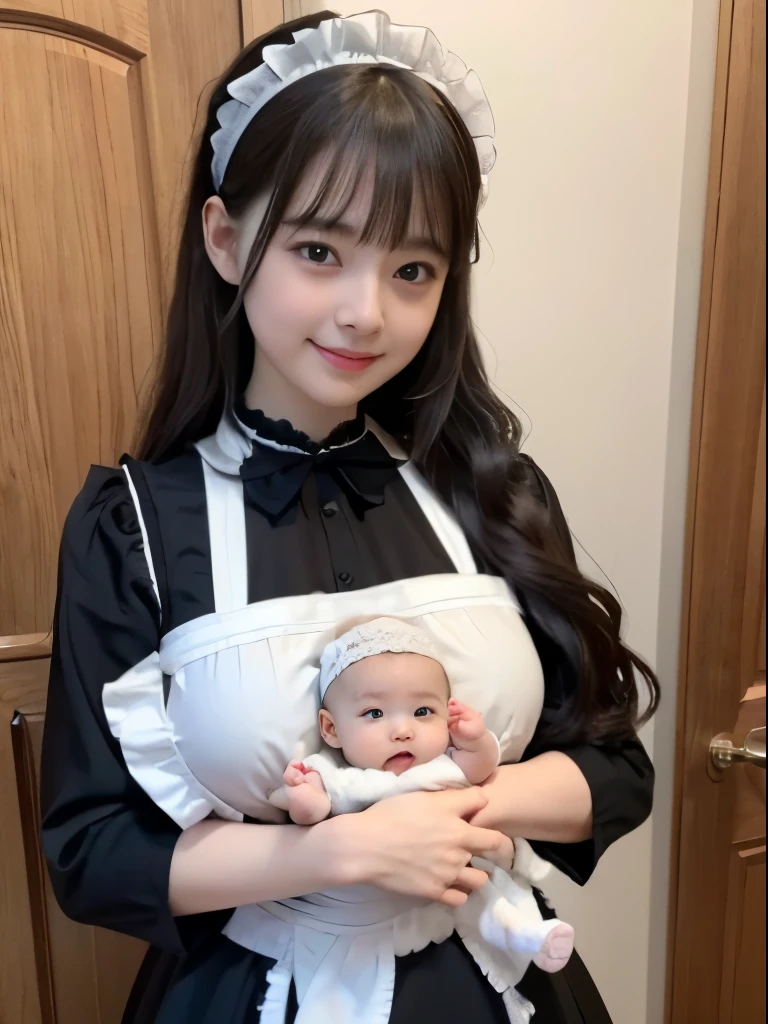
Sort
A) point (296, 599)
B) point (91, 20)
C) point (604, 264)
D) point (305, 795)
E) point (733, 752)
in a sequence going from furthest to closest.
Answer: point (733, 752) < point (604, 264) < point (91, 20) < point (296, 599) < point (305, 795)

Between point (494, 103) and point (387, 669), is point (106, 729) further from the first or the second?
point (494, 103)

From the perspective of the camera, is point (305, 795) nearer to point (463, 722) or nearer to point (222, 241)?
point (463, 722)

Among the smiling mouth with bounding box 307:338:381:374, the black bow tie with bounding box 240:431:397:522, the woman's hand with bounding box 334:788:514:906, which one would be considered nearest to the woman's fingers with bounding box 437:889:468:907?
the woman's hand with bounding box 334:788:514:906

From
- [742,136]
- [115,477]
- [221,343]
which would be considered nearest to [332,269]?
[221,343]

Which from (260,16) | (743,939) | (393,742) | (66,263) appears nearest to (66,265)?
(66,263)

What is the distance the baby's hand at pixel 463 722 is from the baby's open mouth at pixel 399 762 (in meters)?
0.05

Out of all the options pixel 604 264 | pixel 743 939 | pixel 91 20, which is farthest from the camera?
pixel 743 939

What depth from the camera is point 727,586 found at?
1288mm

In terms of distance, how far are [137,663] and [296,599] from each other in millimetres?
160

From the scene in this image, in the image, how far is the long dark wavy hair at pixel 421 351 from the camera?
0.72 meters

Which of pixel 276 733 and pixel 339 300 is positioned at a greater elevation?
pixel 339 300

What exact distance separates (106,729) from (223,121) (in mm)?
610

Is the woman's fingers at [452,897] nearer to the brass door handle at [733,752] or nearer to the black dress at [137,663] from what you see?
the black dress at [137,663]

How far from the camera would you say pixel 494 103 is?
110cm
